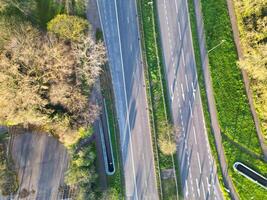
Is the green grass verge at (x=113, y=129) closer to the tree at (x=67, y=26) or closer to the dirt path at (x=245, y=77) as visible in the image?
the tree at (x=67, y=26)

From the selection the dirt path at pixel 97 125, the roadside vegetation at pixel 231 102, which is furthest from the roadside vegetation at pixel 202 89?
the dirt path at pixel 97 125

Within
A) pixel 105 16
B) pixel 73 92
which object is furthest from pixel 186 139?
pixel 105 16

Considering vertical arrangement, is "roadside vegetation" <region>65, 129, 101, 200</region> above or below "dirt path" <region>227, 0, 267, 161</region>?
below

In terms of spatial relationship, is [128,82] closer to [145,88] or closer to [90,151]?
[145,88]

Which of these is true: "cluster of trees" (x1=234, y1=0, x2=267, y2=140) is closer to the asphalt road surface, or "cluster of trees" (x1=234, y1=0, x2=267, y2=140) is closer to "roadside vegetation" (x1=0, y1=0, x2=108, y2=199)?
the asphalt road surface

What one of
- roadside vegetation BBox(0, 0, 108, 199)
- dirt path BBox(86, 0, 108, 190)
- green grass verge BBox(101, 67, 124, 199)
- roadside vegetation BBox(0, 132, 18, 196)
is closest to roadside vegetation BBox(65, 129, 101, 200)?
roadside vegetation BBox(0, 0, 108, 199)

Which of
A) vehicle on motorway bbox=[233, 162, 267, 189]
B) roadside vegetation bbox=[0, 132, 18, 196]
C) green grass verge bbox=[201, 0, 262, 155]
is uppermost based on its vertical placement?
green grass verge bbox=[201, 0, 262, 155]

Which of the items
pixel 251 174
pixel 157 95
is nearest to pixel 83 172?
pixel 157 95
